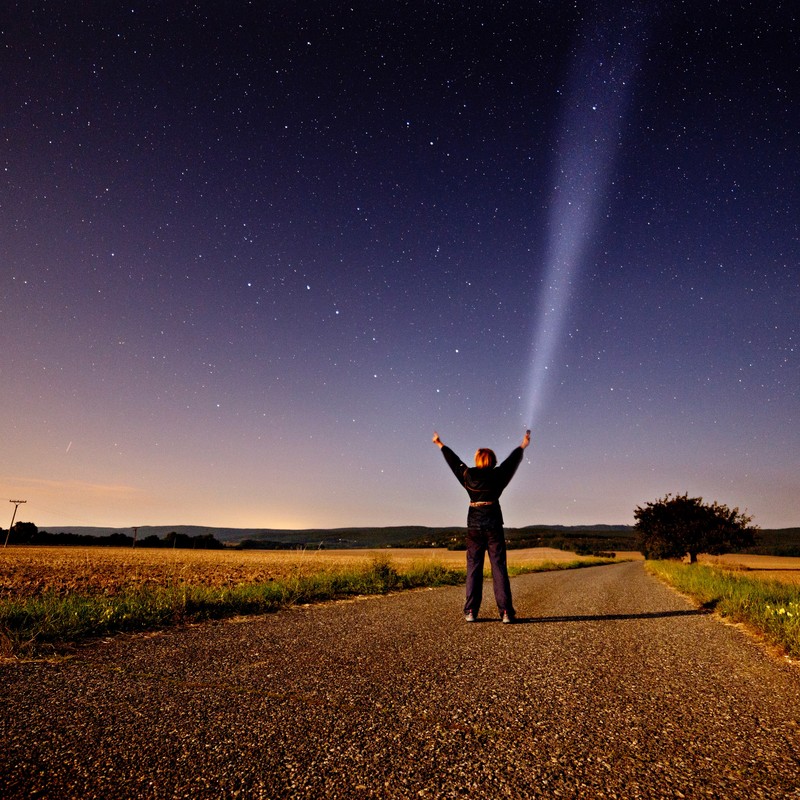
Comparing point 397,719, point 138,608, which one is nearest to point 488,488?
point 397,719

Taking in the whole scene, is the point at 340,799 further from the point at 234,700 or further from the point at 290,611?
the point at 290,611

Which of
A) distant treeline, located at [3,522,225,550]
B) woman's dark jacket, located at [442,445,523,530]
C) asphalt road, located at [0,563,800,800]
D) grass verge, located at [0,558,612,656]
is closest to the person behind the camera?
asphalt road, located at [0,563,800,800]

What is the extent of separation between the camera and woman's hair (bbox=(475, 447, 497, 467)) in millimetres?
6285

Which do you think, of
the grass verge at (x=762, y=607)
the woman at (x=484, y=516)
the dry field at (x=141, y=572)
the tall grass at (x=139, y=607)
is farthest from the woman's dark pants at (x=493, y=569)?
the dry field at (x=141, y=572)

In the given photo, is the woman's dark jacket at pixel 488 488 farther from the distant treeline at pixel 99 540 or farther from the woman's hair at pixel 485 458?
the distant treeline at pixel 99 540

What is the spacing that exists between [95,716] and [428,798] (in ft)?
6.04

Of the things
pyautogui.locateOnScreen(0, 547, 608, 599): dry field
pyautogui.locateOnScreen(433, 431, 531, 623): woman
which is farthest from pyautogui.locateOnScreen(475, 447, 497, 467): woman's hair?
pyautogui.locateOnScreen(0, 547, 608, 599): dry field

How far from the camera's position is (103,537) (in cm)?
7681

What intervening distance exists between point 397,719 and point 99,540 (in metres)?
90.8

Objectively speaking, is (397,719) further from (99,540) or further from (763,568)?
(99,540)

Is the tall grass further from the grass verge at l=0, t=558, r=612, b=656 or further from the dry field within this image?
the dry field

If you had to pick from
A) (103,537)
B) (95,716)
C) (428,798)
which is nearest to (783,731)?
(428,798)

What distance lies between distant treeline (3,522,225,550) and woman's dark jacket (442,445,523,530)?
270ft

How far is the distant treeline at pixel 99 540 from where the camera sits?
66875mm
